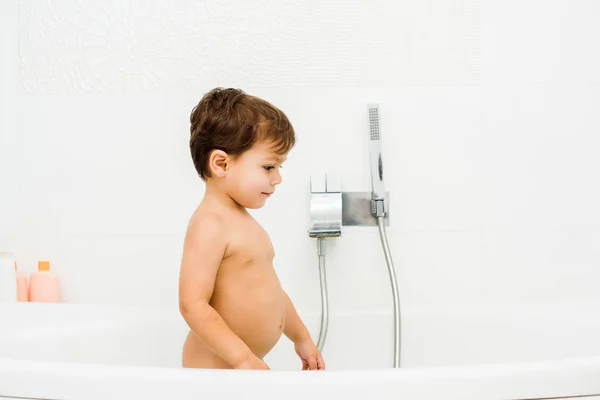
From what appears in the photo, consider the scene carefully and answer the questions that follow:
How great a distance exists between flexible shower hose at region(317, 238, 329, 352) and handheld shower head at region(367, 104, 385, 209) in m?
0.20

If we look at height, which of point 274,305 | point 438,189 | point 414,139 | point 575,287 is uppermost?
point 414,139

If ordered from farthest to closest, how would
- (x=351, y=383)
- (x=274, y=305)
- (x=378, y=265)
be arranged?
(x=378, y=265) → (x=274, y=305) → (x=351, y=383)

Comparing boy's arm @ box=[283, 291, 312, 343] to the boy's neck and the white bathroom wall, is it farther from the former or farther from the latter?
the white bathroom wall

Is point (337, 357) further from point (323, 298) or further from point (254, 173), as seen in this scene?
point (254, 173)

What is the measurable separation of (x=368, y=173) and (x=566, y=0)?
735 mm

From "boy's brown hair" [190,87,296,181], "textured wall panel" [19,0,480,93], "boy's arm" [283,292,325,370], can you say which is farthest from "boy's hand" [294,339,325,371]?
"textured wall panel" [19,0,480,93]

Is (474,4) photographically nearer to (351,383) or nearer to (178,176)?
(178,176)

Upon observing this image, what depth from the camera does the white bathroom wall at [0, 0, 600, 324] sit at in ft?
6.01

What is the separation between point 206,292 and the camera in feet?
3.77

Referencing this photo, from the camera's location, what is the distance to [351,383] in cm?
88

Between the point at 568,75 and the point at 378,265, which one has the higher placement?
the point at 568,75

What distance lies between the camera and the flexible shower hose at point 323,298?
5.47ft

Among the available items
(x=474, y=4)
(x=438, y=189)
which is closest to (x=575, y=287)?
(x=438, y=189)

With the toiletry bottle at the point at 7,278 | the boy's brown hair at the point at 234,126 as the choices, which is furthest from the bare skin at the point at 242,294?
the toiletry bottle at the point at 7,278
